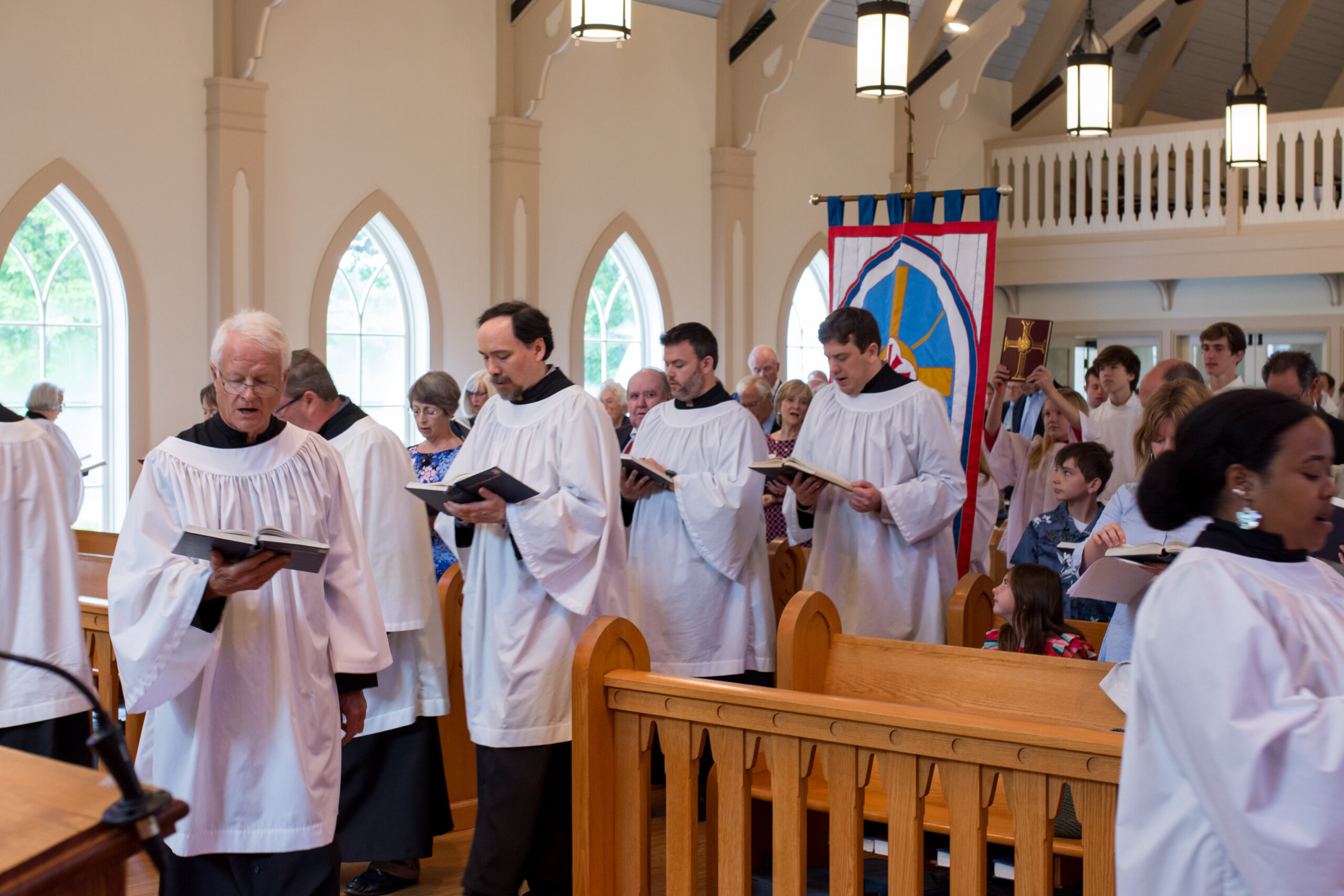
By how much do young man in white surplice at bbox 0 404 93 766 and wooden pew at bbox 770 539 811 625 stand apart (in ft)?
9.85

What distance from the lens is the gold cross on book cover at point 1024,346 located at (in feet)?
20.3

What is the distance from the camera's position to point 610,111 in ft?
32.8

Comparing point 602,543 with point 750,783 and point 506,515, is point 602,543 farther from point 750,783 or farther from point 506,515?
point 750,783

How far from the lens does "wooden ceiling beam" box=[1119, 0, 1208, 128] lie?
41.2 ft

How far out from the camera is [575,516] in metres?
3.47

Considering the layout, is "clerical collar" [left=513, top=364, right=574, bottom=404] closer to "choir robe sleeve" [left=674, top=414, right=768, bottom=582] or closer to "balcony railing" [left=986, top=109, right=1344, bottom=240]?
"choir robe sleeve" [left=674, top=414, right=768, bottom=582]

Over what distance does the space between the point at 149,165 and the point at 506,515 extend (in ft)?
16.9

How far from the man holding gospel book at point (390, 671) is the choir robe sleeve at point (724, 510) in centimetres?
96

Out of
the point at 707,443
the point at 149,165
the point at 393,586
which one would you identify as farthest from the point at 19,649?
the point at 149,165

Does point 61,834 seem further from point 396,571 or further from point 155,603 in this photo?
point 396,571

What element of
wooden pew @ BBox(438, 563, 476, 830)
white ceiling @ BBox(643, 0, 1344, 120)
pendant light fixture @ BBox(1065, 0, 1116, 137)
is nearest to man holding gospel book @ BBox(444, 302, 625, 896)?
wooden pew @ BBox(438, 563, 476, 830)

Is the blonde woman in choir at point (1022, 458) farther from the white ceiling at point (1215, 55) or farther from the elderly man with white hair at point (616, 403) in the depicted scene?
the white ceiling at point (1215, 55)

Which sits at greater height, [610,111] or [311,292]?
[610,111]

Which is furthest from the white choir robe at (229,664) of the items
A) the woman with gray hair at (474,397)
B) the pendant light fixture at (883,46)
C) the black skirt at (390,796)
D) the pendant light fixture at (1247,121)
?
the pendant light fixture at (1247,121)
